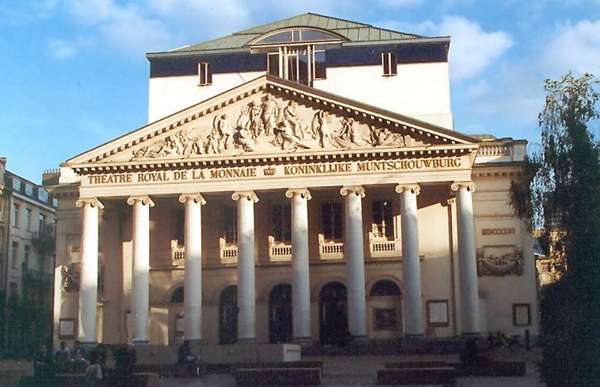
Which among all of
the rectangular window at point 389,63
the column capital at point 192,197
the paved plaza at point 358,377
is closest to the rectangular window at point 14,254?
the column capital at point 192,197

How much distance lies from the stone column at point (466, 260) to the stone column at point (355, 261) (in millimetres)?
4753

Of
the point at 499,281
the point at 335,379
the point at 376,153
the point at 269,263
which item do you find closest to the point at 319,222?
the point at 269,263

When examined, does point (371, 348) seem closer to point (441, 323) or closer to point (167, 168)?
point (441, 323)

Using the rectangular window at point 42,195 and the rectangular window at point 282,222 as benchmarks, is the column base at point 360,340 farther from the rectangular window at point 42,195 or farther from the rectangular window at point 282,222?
the rectangular window at point 42,195

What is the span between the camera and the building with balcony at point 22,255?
63.1 meters

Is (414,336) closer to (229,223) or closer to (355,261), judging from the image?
(355,261)

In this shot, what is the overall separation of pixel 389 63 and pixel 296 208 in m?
13.3

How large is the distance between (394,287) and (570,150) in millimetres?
19610

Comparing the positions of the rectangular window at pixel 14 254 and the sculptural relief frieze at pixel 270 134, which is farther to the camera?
the rectangular window at pixel 14 254

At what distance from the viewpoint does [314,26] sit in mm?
52531

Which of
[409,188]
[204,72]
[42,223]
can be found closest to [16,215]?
[42,223]

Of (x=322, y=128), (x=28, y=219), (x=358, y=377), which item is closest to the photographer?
(x=358, y=377)

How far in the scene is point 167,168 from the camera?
44281mm

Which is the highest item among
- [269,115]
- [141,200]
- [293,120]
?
[269,115]
